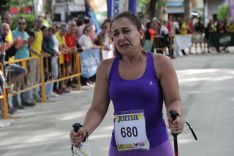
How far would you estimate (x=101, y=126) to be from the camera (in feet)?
31.6

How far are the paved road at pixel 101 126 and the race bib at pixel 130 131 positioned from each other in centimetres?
381

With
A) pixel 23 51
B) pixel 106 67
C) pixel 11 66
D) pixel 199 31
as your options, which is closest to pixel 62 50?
pixel 23 51

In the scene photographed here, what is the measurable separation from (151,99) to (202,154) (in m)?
3.90

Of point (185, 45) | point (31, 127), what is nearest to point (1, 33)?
point (31, 127)

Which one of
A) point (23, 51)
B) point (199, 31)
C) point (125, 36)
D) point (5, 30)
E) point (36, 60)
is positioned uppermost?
point (125, 36)

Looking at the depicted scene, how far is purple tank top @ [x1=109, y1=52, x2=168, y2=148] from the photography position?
3.54 m

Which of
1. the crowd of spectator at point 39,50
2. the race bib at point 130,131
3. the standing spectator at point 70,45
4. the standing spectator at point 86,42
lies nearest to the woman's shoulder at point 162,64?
the race bib at point 130,131

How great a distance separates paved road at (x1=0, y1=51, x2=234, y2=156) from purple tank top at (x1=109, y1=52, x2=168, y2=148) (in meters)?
3.81

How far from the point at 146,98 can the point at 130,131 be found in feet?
0.77

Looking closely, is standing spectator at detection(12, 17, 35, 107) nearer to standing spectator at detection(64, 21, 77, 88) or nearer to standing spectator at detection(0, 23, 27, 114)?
standing spectator at detection(0, 23, 27, 114)

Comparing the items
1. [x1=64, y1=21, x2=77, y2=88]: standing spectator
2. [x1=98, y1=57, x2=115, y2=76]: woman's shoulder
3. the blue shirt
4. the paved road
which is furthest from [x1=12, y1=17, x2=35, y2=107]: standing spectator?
[x1=98, y1=57, x2=115, y2=76]: woman's shoulder

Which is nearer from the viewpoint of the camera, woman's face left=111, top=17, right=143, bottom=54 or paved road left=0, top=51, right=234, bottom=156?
woman's face left=111, top=17, right=143, bottom=54

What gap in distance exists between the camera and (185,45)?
1162 inches

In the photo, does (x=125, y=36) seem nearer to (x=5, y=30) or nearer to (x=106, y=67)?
(x=106, y=67)
